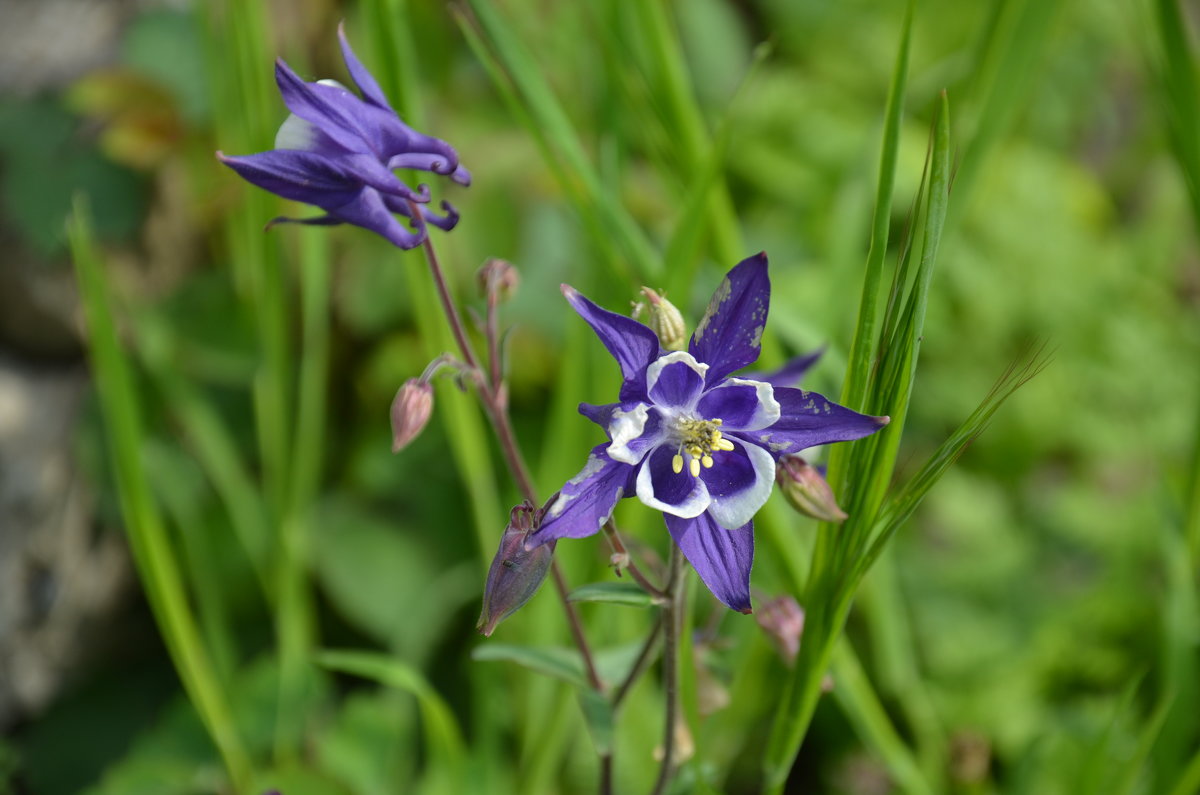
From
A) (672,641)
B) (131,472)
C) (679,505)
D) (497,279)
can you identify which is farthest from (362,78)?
Answer: (131,472)

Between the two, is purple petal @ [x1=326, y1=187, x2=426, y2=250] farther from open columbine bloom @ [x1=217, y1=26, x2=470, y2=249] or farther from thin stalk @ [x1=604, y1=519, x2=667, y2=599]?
thin stalk @ [x1=604, y1=519, x2=667, y2=599]

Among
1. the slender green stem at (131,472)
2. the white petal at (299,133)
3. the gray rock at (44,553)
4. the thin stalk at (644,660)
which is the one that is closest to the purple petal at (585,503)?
the thin stalk at (644,660)

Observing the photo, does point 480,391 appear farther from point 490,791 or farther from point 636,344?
point 490,791

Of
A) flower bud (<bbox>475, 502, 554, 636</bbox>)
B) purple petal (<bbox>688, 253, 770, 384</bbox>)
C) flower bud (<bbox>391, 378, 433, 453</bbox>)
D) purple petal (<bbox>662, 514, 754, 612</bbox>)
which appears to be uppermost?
purple petal (<bbox>688, 253, 770, 384</bbox>)

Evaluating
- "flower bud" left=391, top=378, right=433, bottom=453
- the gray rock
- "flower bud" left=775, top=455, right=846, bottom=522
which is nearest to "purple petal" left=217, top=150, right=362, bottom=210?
"flower bud" left=391, top=378, right=433, bottom=453

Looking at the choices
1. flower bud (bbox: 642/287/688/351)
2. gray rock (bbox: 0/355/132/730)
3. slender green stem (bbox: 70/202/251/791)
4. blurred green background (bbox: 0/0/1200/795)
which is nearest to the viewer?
flower bud (bbox: 642/287/688/351)

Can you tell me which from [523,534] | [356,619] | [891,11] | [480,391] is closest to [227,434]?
[356,619]

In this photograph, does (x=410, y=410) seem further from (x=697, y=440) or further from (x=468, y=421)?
(x=468, y=421)

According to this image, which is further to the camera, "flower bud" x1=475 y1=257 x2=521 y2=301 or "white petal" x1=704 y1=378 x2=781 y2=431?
"flower bud" x1=475 y1=257 x2=521 y2=301
